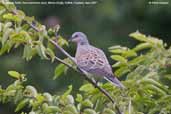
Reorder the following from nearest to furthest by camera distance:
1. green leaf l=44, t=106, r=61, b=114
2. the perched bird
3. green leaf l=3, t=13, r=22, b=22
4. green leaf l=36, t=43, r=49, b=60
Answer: green leaf l=44, t=106, r=61, b=114, green leaf l=36, t=43, r=49, b=60, green leaf l=3, t=13, r=22, b=22, the perched bird

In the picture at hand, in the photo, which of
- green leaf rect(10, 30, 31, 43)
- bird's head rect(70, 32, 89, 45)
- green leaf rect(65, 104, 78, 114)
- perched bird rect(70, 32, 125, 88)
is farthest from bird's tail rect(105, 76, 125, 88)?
bird's head rect(70, 32, 89, 45)

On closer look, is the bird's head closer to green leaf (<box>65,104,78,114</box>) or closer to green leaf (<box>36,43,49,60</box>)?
green leaf (<box>36,43,49,60</box>)

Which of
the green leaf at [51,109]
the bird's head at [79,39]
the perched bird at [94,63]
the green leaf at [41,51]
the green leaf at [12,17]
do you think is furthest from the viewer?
the bird's head at [79,39]

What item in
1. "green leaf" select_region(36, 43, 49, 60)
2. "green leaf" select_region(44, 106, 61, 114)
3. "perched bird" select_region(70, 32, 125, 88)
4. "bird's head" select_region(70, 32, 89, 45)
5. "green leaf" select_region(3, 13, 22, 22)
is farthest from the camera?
"bird's head" select_region(70, 32, 89, 45)

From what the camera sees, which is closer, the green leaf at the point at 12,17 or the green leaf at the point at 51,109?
the green leaf at the point at 51,109

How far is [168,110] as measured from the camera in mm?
4219

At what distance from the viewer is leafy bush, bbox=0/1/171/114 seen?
4066 millimetres

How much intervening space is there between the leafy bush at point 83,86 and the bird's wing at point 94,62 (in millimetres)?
325

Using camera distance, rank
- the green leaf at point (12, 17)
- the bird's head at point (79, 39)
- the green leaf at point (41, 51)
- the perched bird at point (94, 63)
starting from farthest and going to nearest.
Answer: the bird's head at point (79, 39)
the perched bird at point (94, 63)
the green leaf at point (12, 17)
the green leaf at point (41, 51)

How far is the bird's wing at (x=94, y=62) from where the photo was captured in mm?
4766

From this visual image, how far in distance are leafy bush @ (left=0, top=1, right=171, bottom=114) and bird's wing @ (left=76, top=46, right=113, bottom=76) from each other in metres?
0.32

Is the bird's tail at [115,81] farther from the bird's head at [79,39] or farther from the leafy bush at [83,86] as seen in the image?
the bird's head at [79,39]

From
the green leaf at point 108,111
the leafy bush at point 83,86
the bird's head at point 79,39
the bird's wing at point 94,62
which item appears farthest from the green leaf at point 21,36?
the bird's head at point 79,39

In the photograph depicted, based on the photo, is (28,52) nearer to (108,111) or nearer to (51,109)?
(51,109)
